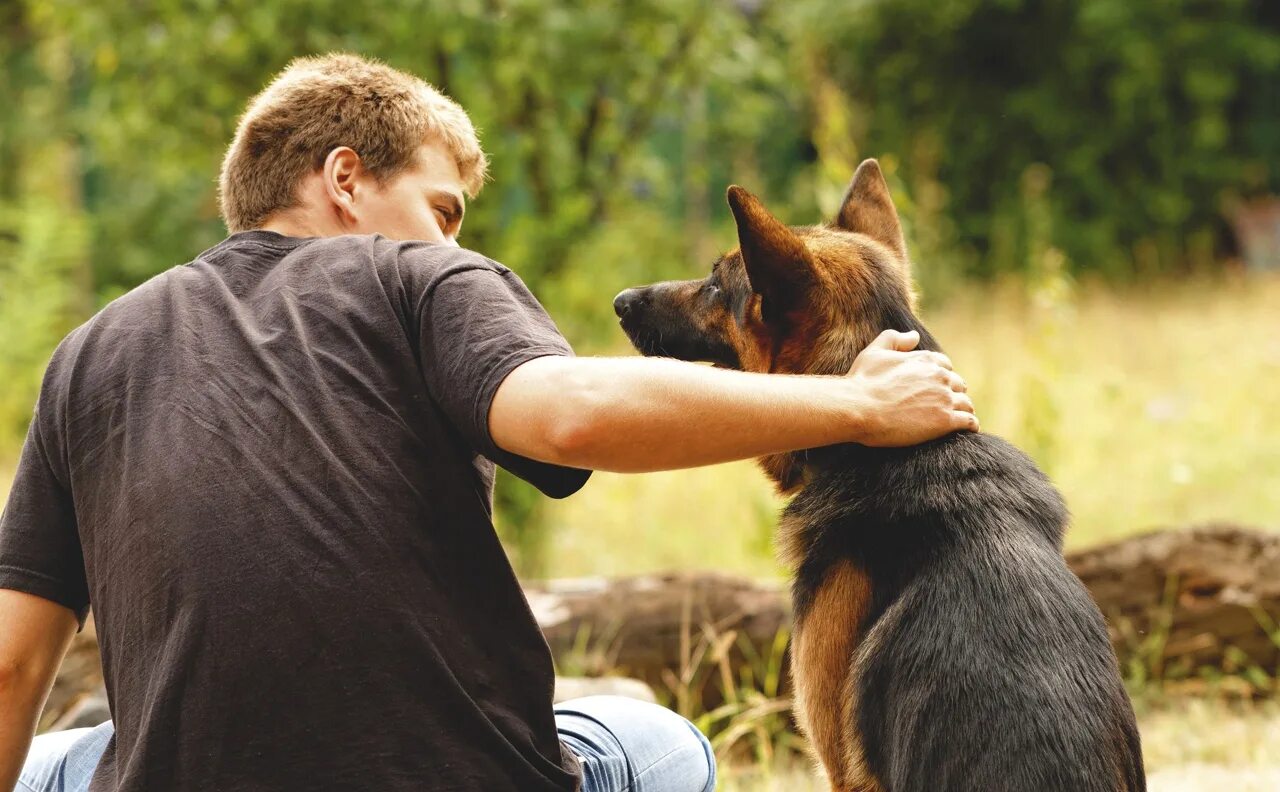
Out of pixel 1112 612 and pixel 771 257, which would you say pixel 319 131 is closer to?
pixel 771 257

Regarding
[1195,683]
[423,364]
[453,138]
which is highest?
[453,138]

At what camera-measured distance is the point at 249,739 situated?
1943 millimetres

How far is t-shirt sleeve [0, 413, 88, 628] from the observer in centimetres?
220

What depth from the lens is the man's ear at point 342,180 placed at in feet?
7.87

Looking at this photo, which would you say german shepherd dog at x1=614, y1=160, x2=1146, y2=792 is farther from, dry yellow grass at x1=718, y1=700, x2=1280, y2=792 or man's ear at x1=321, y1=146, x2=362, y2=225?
dry yellow grass at x1=718, y1=700, x2=1280, y2=792

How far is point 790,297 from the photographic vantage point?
8.63 feet

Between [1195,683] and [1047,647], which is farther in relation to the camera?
[1195,683]

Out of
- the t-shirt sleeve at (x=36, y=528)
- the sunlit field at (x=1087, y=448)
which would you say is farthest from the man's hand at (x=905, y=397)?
the sunlit field at (x=1087, y=448)

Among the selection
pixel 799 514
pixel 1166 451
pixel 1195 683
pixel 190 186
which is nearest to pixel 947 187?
pixel 1166 451

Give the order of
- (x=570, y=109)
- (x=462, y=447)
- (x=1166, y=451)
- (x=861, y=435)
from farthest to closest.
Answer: (x=1166, y=451), (x=570, y=109), (x=861, y=435), (x=462, y=447)

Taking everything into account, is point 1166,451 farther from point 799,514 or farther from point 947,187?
point 947,187

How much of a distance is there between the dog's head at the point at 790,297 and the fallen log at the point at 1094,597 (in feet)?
5.44

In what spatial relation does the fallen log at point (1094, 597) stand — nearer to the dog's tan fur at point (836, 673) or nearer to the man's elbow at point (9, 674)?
the dog's tan fur at point (836, 673)

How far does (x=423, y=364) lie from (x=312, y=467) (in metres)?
0.25
